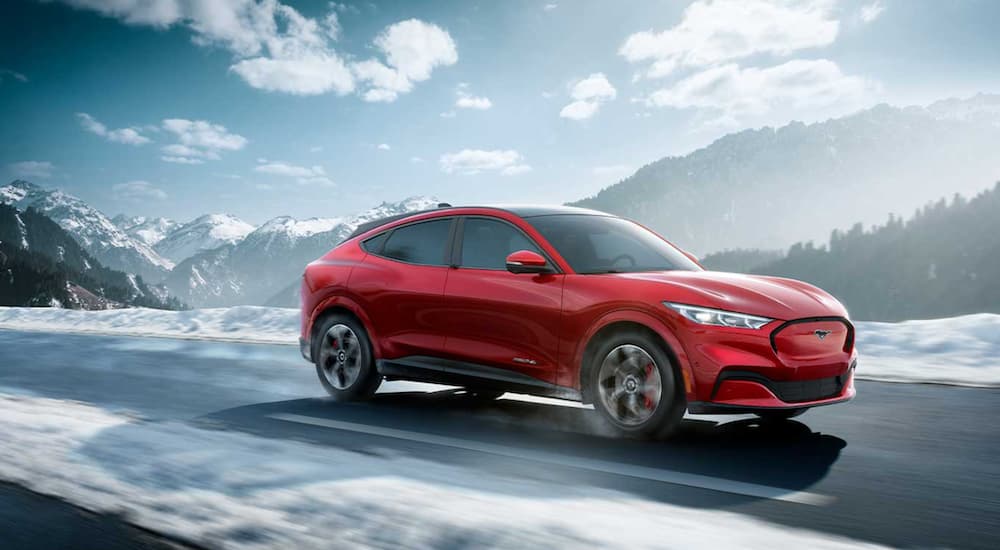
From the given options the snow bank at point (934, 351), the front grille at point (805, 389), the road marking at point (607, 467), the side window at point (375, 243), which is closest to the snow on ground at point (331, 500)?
the road marking at point (607, 467)

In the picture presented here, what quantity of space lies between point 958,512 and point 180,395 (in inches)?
251

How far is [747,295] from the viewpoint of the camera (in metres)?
5.00

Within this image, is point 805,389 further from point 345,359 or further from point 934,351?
point 934,351

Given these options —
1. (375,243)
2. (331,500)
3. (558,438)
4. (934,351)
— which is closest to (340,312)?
(375,243)

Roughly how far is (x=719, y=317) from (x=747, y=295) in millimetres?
256

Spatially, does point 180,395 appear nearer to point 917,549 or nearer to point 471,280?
point 471,280

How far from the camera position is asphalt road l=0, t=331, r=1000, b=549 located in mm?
3707

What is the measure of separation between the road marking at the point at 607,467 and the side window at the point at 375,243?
1.73 metres

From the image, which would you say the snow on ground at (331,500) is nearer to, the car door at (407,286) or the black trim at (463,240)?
the car door at (407,286)

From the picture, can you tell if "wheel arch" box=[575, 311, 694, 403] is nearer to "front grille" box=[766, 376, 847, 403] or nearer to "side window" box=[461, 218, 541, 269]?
"front grille" box=[766, 376, 847, 403]

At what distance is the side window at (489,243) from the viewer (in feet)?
20.1

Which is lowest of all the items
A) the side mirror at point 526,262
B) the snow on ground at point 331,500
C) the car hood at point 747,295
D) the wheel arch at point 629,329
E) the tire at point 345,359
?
the snow on ground at point 331,500

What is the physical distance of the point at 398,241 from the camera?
23.1 feet

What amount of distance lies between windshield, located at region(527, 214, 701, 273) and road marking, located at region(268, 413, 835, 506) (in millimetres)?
1427
